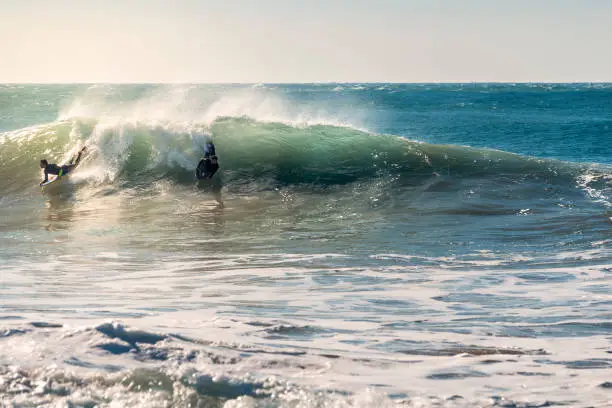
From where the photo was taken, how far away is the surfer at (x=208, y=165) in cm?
1670

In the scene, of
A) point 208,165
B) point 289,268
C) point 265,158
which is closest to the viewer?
point 289,268

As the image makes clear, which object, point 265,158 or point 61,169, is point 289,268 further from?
point 265,158

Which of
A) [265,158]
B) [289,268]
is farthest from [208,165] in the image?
[289,268]

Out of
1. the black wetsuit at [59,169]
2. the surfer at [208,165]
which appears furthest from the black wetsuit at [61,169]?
the surfer at [208,165]

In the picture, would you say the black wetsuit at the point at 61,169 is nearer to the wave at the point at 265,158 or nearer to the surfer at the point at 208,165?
the wave at the point at 265,158

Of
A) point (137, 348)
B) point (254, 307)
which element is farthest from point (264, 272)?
point (137, 348)

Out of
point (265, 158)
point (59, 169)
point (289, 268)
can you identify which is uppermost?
point (265, 158)

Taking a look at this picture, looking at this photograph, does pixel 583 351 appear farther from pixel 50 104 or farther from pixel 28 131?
pixel 50 104

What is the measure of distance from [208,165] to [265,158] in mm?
2256

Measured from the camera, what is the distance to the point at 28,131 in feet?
70.2

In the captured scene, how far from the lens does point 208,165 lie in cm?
1667

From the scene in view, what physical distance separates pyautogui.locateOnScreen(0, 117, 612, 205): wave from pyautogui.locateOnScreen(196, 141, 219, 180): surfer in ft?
1.09

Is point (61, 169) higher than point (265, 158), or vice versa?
point (265, 158)

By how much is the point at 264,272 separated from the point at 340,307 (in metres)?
2.04
